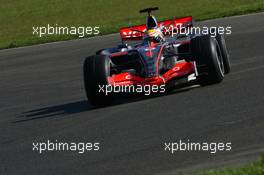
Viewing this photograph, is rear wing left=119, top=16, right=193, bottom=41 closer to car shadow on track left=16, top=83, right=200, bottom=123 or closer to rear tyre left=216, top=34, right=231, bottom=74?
rear tyre left=216, top=34, right=231, bottom=74

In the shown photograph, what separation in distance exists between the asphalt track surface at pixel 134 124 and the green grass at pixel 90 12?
27.9ft

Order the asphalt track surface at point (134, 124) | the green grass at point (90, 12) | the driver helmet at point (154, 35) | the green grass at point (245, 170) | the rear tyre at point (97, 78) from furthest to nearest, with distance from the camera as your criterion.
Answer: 1. the green grass at point (90, 12)
2. the driver helmet at point (154, 35)
3. the rear tyre at point (97, 78)
4. the asphalt track surface at point (134, 124)
5. the green grass at point (245, 170)

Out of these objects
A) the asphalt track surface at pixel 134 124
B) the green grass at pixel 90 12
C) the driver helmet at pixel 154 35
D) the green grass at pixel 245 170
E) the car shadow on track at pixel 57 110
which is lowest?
the green grass at pixel 90 12

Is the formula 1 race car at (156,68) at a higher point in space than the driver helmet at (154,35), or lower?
lower

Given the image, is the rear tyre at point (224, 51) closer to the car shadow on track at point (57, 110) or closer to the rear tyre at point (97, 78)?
the rear tyre at point (97, 78)

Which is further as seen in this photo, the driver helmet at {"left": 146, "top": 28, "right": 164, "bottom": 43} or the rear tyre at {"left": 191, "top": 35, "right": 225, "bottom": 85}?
the driver helmet at {"left": 146, "top": 28, "right": 164, "bottom": 43}

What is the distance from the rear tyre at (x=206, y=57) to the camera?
42.0ft

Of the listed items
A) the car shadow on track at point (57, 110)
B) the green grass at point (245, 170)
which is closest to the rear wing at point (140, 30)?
the car shadow on track at point (57, 110)

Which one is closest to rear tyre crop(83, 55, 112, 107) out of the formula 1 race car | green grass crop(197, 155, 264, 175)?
the formula 1 race car


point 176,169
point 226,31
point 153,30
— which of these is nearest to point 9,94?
point 153,30

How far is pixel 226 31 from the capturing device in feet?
71.9

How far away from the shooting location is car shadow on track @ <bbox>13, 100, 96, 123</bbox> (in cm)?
1316

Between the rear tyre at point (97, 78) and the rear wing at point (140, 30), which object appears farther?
the rear wing at point (140, 30)

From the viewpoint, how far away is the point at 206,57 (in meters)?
12.8
